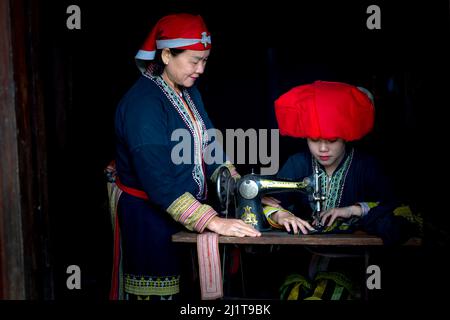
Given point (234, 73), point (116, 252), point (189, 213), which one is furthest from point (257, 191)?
point (234, 73)

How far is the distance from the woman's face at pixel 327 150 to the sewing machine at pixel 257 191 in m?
0.21

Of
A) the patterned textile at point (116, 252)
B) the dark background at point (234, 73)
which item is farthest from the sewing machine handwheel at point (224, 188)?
the dark background at point (234, 73)

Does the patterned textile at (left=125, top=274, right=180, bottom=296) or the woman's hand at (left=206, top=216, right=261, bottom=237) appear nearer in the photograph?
the woman's hand at (left=206, top=216, right=261, bottom=237)

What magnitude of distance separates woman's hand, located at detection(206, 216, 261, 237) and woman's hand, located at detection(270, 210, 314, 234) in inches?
7.0

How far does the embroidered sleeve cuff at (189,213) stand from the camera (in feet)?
10.3

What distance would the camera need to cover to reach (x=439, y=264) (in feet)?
10.3

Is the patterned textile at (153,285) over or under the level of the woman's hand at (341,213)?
under

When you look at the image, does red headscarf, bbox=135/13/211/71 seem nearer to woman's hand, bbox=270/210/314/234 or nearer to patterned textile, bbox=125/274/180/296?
woman's hand, bbox=270/210/314/234

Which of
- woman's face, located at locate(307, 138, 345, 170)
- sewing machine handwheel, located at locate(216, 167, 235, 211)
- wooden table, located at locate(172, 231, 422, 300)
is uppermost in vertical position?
woman's face, located at locate(307, 138, 345, 170)

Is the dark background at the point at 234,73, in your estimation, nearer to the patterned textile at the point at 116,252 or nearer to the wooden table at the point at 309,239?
the patterned textile at the point at 116,252

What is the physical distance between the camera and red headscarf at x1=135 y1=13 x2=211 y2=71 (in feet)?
10.9

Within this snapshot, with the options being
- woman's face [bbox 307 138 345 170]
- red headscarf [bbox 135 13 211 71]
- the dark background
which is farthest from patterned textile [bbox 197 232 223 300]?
the dark background

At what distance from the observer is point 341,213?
10.9 ft

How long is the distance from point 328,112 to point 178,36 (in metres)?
0.90
